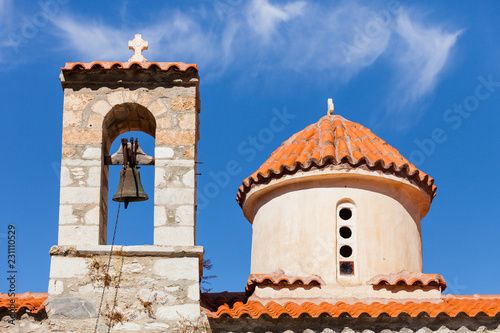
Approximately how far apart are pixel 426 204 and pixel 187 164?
13.4ft

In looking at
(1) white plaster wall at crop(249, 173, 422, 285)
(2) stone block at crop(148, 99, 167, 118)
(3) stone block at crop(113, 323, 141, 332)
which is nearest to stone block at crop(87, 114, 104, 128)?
(2) stone block at crop(148, 99, 167, 118)

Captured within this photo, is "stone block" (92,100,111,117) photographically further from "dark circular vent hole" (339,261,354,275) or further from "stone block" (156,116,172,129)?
"dark circular vent hole" (339,261,354,275)

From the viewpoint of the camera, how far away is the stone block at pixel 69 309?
884 cm

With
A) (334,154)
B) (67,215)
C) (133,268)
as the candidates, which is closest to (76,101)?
(67,215)

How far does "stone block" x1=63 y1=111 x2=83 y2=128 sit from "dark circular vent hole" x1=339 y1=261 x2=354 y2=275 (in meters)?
3.88

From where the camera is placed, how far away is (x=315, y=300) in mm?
10352

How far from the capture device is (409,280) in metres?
10.5

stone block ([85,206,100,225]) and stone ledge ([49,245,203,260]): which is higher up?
stone block ([85,206,100,225])

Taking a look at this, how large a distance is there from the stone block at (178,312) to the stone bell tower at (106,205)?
0.04 feet

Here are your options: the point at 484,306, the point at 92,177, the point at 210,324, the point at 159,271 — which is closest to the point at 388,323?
the point at 484,306

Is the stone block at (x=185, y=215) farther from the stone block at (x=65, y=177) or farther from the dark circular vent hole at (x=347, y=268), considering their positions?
the dark circular vent hole at (x=347, y=268)

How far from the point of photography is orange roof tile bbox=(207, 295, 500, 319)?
9141mm

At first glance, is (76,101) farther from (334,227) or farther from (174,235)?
(334,227)

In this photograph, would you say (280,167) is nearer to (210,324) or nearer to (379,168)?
(379,168)
